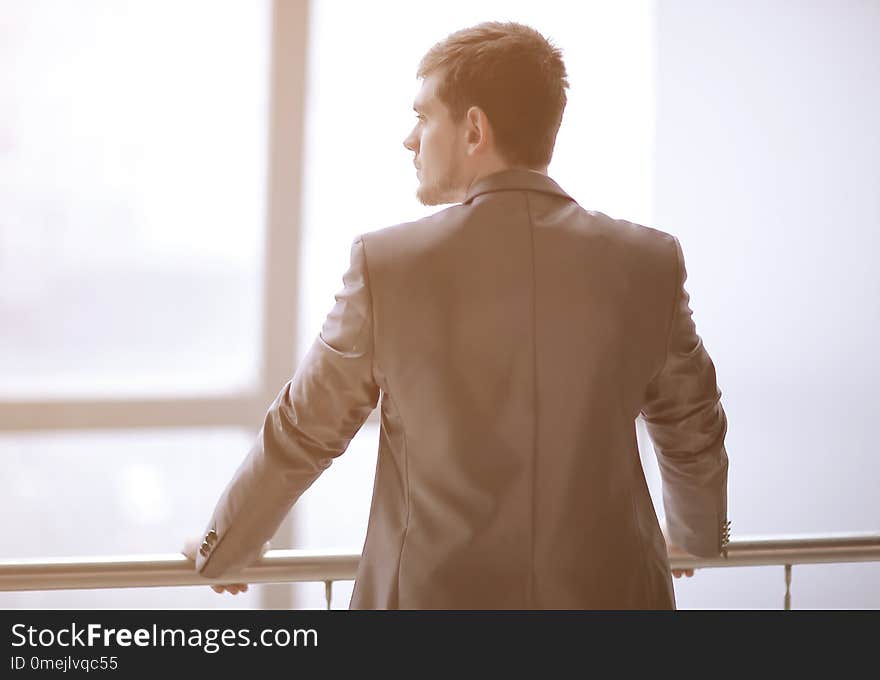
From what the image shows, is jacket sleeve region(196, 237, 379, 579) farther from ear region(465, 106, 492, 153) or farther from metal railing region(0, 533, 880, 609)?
ear region(465, 106, 492, 153)

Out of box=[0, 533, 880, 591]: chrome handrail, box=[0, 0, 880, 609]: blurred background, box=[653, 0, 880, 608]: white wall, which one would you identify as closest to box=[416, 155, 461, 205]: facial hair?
box=[0, 533, 880, 591]: chrome handrail

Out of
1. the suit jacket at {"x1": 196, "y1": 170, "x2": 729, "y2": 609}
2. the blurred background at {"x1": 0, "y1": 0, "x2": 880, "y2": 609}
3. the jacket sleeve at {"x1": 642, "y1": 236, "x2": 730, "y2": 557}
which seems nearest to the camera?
the suit jacket at {"x1": 196, "y1": 170, "x2": 729, "y2": 609}

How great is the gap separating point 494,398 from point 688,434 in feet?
0.97

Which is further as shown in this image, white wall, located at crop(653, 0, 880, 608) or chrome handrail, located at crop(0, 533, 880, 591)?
white wall, located at crop(653, 0, 880, 608)

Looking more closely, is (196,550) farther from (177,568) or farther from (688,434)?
(688,434)

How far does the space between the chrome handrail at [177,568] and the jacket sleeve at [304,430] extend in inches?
1.4

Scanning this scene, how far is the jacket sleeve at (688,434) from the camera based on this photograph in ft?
3.67

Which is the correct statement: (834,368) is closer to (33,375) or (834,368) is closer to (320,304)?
(320,304)

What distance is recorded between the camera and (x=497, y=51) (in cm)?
104

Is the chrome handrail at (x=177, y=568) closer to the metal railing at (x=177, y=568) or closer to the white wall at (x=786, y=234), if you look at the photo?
the metal railing at (x=177, y=568)

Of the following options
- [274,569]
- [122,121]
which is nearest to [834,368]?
[122,121]

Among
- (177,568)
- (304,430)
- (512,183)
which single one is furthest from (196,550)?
(512,183)

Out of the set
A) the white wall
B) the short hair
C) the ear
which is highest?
the white wall

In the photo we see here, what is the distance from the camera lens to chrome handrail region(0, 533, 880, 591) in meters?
1.14
